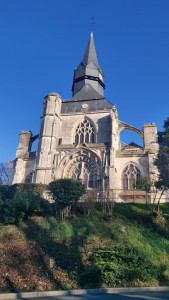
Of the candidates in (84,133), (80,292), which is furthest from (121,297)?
(84,133)

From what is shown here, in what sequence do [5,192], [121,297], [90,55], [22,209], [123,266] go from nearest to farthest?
1. [121,297]
2. [123,266]
3. [22,209]
4. [5,192]
5. [90,55]

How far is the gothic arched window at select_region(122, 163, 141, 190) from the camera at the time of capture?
23.6 m

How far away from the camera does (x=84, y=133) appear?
1097 inches

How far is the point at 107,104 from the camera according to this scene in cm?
2962

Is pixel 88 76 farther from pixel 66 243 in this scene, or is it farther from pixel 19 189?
pixel 66 243

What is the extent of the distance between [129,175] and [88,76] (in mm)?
18680

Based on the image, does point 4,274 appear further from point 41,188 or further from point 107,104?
point 107,104

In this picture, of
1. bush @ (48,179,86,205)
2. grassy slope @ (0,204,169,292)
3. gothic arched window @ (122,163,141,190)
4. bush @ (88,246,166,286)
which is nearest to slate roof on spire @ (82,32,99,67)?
gothic arched window @ (122,163,141,190)

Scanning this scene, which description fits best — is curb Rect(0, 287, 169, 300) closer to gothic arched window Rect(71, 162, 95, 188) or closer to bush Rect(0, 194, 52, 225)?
bush Rect(0, 194, 52, 225)

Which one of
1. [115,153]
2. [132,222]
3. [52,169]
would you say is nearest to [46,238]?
[132,222]

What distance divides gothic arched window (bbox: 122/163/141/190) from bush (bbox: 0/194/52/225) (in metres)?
10.4

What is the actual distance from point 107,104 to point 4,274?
23712mm

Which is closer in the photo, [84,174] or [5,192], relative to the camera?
[5,192]

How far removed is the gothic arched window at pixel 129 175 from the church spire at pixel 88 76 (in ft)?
49.5
